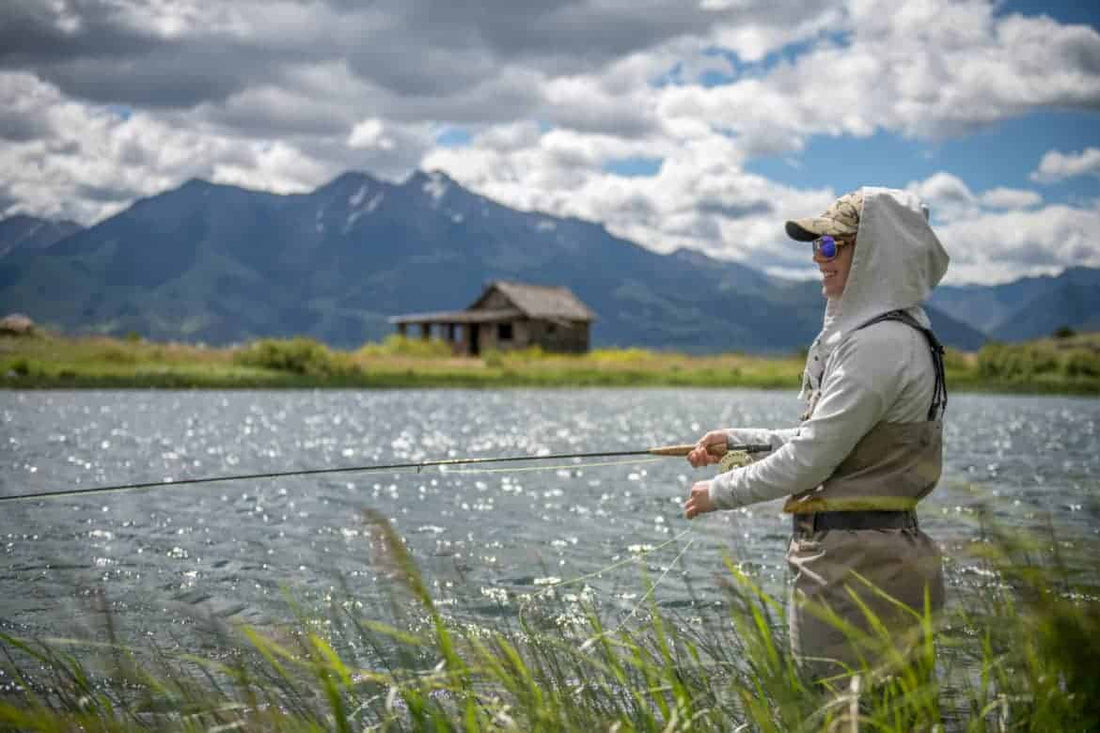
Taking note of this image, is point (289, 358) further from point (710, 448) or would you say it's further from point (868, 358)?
point (868, 358)

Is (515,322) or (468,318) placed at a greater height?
(468,318)

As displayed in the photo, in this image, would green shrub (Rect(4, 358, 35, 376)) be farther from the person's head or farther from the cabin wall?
the person's head

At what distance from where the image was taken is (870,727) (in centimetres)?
349

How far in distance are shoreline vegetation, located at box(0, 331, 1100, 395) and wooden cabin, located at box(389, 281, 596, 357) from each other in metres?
4.33

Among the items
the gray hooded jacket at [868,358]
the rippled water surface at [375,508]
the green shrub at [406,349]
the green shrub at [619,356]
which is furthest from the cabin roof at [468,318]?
the gray hooded jacket at [868,358]

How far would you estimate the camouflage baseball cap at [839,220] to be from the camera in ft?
12.2

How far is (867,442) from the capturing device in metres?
3.64

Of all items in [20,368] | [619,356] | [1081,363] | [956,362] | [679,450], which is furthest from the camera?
[619,356]

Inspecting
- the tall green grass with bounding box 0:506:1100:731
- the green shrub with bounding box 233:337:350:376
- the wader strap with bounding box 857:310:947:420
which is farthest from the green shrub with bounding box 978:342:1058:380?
the wader strap with bounding box 857:310:947:420

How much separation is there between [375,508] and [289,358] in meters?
40.8

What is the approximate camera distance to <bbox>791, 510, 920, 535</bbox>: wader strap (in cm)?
366

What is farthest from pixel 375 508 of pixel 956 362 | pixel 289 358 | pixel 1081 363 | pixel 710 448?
pixel 1081 363

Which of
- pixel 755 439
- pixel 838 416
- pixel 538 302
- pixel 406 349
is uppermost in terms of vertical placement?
pixel 538 302

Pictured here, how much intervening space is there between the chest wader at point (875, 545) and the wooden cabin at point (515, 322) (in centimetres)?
6866
